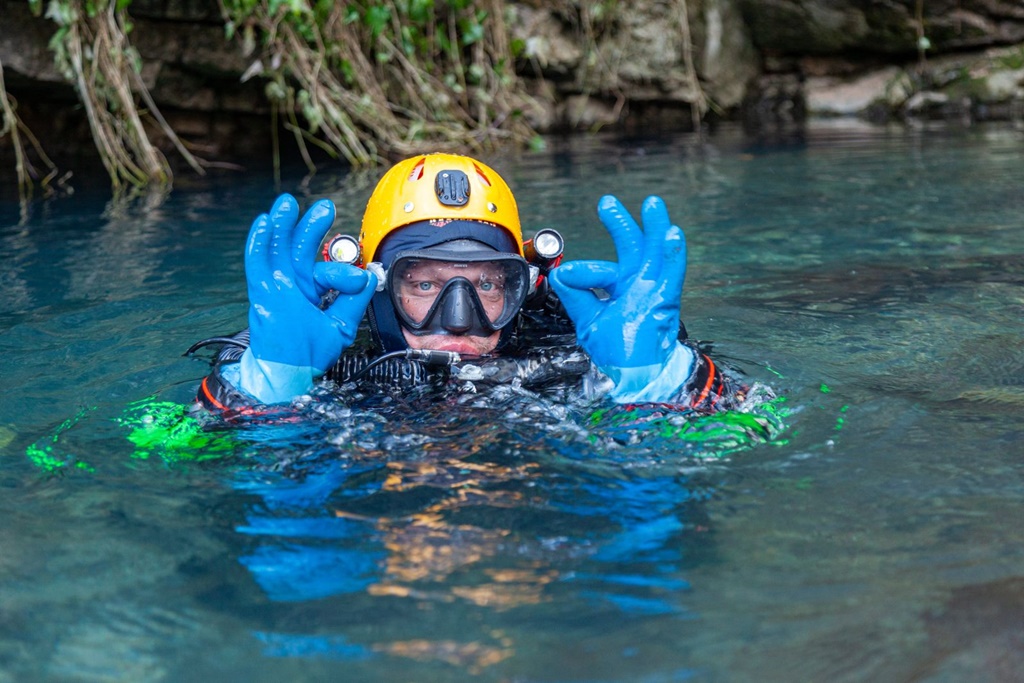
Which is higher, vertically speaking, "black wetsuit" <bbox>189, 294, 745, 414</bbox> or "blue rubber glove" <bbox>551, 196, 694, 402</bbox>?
"blue rubber glove" <bbox>551, 196, 694, 402</bbox>

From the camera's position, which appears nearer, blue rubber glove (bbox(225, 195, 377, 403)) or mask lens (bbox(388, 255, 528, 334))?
blue rubber glove (bbox(225, 195, 377, 403))

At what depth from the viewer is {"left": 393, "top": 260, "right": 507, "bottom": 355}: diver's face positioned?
3.42 metres

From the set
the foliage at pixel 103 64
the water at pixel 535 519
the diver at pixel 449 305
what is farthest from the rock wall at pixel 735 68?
the diver at pixel 449 305

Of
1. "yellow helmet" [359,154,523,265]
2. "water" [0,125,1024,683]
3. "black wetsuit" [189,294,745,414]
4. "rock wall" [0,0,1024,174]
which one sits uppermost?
"rock wall" [0,0,1024,174]

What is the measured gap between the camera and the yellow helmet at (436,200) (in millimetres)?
3568

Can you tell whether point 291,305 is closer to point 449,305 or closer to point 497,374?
point 449,305

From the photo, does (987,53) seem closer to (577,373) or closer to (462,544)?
(577,373)

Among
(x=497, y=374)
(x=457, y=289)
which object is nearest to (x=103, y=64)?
(x=457, y=289)

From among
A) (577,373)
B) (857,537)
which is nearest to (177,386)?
(577,373)

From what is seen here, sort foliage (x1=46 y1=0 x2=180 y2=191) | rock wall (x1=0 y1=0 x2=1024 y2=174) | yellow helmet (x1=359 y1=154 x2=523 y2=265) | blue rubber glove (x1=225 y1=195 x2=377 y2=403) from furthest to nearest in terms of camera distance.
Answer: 1. rock wall (x1=0 y1=0 x2=1024 y2=174)
2. foliage (x1=46 y1=0 x2=180 y2=191)
3. yellow helmet (x1=359 y1=154 x2=523 y2=265)
4. blue rubber glove (x1=225 y1=195 x2=377 y2=403)

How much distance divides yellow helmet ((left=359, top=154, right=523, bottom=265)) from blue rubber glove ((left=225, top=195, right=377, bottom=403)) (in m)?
0.39

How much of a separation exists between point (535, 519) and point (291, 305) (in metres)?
1.12

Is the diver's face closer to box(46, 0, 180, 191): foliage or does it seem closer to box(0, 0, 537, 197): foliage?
box(0, 0, 537, 197): foliage

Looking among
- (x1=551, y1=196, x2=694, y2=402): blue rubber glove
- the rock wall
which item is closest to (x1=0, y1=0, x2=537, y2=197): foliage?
the rock wall
